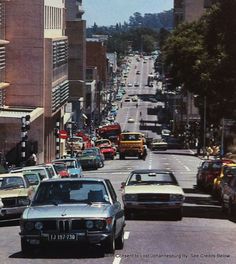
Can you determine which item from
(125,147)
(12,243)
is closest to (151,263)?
(12,243)

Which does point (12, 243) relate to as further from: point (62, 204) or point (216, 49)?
point (216, 49)

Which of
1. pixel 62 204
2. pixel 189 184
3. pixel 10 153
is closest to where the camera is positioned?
pixel 62 204

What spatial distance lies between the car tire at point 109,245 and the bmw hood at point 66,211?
1.40 ft

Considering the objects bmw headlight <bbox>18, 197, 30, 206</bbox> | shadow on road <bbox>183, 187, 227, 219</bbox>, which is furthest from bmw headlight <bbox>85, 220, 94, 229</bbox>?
shadow on road <bbox>183, 187, 227, 219</bbox>

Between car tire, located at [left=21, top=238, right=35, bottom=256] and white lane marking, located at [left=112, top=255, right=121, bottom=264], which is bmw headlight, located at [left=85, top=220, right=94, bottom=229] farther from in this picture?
car tire, located at [left=21, top=238, right=35, bottom=256]

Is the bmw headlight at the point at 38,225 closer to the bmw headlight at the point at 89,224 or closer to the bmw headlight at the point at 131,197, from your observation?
the bmw headlight at the point at 89,224

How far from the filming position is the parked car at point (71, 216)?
16.8 metres

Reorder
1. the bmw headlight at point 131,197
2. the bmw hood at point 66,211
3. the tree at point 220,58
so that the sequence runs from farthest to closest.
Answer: the tree at point 220,58 → the bmw headlight at point 131,197 → the bmw hood at point 66,211

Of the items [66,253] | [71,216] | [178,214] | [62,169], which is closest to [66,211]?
[71,216]

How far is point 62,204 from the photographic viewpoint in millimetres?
17688

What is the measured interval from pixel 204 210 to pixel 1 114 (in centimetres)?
3600

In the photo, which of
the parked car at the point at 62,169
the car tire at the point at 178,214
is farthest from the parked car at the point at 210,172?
the car tire at the point at 178,214

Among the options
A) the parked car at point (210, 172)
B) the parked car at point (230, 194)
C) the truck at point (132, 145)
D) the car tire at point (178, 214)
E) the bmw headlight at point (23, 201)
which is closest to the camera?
the bmw headlight at point (23, 201)

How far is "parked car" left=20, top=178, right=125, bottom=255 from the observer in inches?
663
